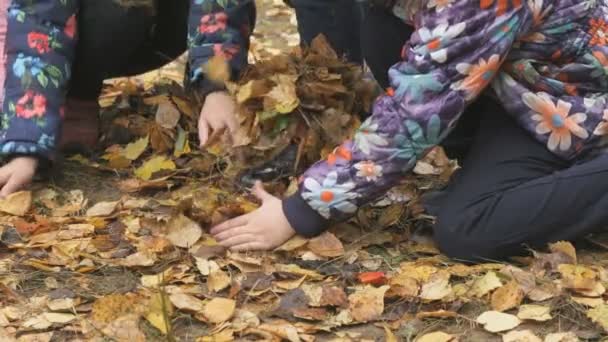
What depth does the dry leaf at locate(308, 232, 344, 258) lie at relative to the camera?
1921mm

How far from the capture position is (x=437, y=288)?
176 centimetres

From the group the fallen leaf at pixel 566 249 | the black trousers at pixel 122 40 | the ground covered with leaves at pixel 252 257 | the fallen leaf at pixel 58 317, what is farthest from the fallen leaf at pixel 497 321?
the black trousers at pixel 122 40

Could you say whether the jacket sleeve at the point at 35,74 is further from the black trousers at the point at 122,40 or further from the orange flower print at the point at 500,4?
the orange flower print at the point at 500,4

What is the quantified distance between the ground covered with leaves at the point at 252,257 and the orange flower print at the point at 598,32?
0.38 metres

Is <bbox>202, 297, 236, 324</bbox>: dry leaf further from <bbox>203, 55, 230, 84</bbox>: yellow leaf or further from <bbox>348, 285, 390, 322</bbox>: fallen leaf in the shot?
<bbox>203, 55, 230, 84</bbox>: yellow leaf

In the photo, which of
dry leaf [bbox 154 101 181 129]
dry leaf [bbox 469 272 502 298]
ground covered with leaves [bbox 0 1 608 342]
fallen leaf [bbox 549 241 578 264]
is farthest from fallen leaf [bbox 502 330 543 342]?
dry leaf [bbox 154 101 181 129]

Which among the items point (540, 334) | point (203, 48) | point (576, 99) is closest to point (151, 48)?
point (203, 48)

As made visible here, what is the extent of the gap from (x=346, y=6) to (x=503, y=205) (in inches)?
34.2

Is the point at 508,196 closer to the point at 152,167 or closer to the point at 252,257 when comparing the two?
the point at 252,257

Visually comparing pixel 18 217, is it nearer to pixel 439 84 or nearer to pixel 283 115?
pixel 283 115

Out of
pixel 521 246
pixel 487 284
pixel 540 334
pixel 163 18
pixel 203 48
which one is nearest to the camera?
pixel 540 334

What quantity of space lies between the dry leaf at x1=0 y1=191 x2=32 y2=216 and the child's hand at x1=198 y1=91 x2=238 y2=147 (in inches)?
14.9

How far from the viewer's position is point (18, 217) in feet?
6.88

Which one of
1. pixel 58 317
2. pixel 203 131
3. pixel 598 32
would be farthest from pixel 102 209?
pixel 598 32
